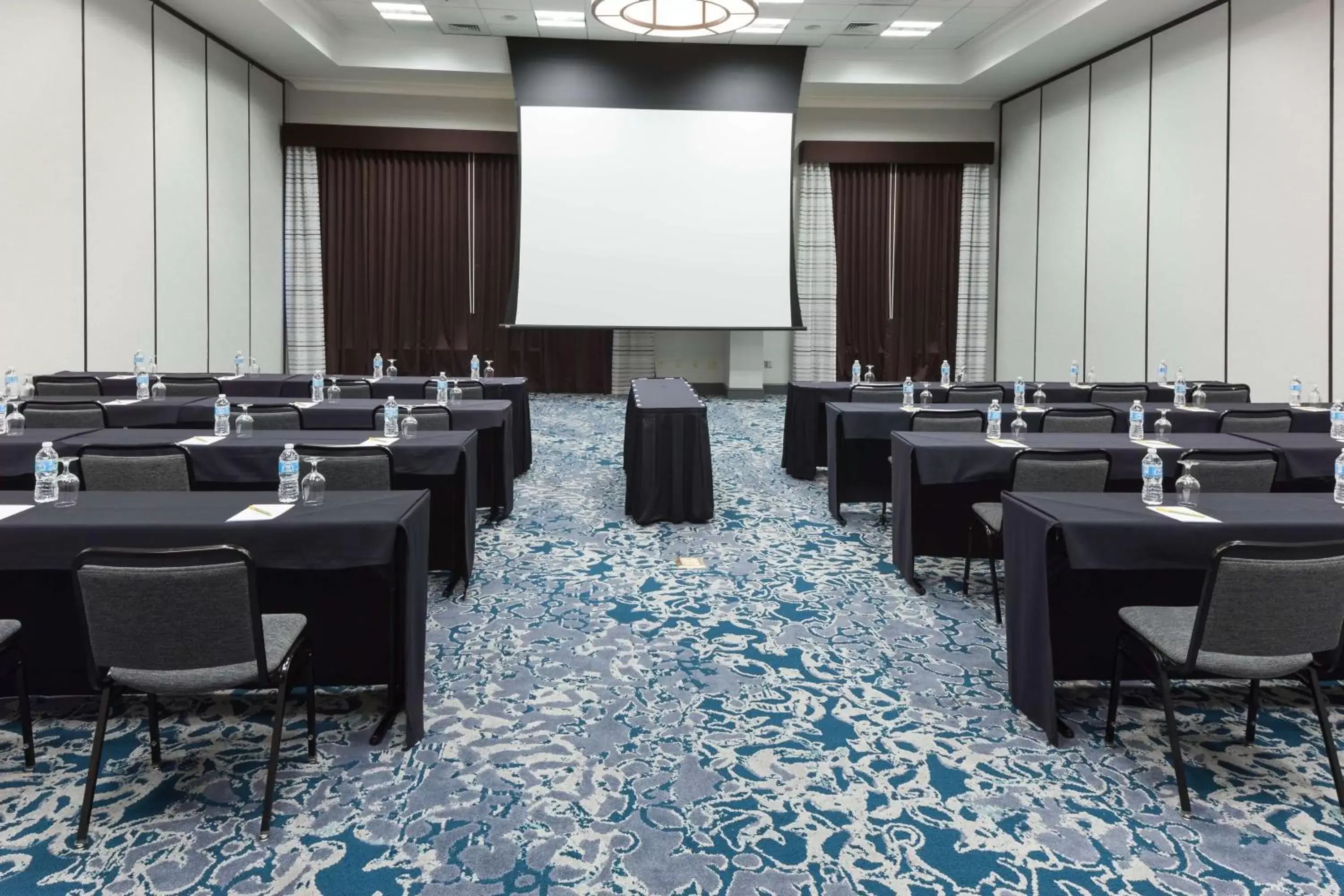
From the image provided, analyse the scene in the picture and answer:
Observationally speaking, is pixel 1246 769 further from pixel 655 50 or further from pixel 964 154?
pixel 964 154

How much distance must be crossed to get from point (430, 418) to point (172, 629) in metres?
3.30

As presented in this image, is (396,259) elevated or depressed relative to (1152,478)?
elevated

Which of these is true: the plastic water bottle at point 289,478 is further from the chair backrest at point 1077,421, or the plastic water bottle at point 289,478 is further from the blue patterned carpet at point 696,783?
the chair backrest at point 1077,421

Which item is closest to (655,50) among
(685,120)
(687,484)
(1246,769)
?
(685,120)

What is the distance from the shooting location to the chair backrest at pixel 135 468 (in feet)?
13.4

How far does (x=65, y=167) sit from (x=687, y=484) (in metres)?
6.19

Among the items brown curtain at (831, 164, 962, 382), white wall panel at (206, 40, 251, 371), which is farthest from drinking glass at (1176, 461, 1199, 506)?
brown curtain at (831, 164, 962, 382)

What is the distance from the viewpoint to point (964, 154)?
13.8m

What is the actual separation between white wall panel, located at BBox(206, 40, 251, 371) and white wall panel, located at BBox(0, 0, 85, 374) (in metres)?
2.64

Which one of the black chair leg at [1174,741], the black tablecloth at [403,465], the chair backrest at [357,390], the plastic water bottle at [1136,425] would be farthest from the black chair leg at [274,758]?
the chair backrest at [357,390]

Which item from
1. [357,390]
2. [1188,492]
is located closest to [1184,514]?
[1188,492]

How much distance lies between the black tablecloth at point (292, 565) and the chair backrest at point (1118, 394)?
636 cm

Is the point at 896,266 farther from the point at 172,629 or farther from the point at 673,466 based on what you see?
the point at 172,629

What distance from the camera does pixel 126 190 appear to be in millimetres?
8961
